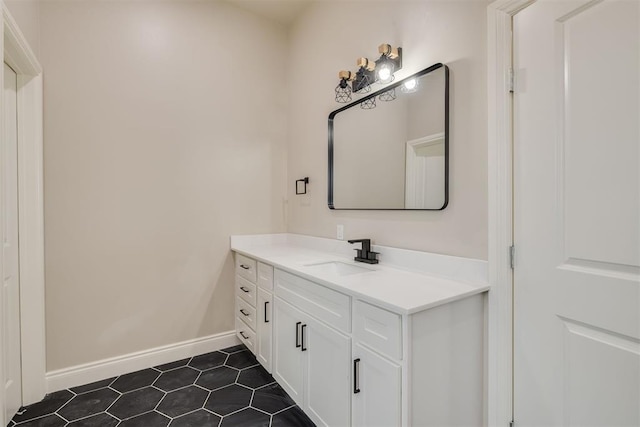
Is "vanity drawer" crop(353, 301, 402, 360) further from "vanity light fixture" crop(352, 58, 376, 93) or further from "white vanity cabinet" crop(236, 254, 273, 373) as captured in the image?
"vanity light fixture" crop(352, 58, 376, 93)

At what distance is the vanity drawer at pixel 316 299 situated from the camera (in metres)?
1.39

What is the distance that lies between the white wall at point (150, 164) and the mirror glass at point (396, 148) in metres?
0.85

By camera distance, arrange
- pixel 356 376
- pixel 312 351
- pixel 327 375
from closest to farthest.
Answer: pixel 356 376
pixel 327 375
pixel 312 351

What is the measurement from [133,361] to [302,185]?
73.6 inches

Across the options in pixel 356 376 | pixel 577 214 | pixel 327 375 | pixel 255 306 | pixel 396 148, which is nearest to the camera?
pixel 577 214

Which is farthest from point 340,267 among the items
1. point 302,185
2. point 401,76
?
point 401,76

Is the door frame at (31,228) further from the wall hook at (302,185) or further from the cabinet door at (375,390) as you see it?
the cabinet door at (375,390)

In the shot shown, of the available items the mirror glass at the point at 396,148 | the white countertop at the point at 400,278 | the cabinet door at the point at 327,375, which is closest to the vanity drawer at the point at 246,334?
the white countertop at the point at 400,278

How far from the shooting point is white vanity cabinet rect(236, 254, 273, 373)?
206 cm

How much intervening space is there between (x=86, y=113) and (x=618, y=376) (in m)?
3.10

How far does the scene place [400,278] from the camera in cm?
155

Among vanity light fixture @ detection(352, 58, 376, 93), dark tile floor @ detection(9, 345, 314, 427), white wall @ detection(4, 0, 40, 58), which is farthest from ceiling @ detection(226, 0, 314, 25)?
dark tile floor @ detection(9, 345, 314, 427)

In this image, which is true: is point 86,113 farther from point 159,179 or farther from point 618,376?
point 618,376

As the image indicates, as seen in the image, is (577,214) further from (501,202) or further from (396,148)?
(396,148)
